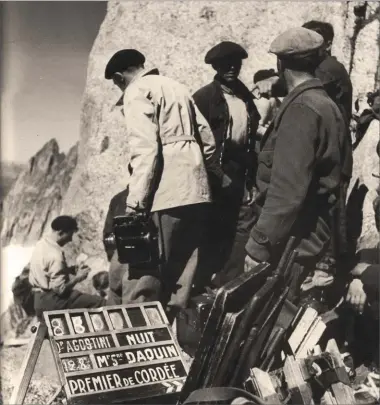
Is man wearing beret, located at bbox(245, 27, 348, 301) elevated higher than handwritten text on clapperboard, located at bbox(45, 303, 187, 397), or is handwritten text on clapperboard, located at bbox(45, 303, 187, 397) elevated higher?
man wearing beret, located at bbox(245, 27, 348, 301)

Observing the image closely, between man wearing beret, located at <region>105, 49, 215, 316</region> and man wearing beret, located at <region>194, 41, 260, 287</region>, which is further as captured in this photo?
man wearing beret, located at <region>194, 41, 260, 287</region>

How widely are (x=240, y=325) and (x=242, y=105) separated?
5.79 feet

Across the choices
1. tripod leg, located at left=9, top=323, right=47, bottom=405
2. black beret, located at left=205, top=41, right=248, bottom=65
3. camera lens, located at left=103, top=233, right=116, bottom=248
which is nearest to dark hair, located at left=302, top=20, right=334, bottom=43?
black beret, located at left=205, top=41, right=248, bottom=65

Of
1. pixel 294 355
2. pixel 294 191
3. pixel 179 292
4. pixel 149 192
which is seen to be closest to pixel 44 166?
pixel 149 192

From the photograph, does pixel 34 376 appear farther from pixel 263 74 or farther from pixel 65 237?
pixel 263 74

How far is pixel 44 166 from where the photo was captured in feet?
14.1

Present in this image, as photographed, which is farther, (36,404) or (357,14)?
(357,14)

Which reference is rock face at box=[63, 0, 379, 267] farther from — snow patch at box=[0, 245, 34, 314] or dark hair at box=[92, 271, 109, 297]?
snow patch at box=[0, 245, 34, 314]

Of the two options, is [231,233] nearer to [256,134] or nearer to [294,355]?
[256,134]

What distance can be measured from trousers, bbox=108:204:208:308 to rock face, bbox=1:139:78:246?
0.70 metres

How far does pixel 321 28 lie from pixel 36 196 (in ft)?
7.81

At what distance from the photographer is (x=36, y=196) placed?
4.50 m

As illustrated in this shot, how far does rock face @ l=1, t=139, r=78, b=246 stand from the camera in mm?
4113

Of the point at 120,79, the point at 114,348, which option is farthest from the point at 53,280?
the point at 120,79
